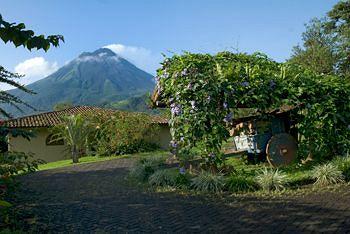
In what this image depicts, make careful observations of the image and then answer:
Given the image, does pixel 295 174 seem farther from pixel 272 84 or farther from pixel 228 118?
pixel 272 84

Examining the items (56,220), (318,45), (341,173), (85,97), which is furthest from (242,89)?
(85,97)

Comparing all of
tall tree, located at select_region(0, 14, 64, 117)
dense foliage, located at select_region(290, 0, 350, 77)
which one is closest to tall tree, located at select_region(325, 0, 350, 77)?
dense foliage, located at select_region(290, 0, 350, 77)

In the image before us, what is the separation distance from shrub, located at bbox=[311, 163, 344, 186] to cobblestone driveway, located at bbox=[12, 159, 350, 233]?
0.48 meters

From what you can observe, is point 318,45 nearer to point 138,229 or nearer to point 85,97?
point 138,229

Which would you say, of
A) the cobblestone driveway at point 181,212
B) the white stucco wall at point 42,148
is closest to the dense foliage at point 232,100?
the cobblestone driveway at point 181,212

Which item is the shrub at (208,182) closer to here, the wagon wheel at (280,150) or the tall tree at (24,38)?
the wagon wheel at (280,150)

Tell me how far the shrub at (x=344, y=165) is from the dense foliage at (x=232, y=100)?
0.55 metres

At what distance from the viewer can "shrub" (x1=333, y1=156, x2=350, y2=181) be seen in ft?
26.6

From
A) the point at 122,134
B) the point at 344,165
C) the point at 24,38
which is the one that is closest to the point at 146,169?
the point at 344,165

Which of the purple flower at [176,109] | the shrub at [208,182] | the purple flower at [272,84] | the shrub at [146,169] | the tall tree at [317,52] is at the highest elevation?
the tall tree at [317,52]

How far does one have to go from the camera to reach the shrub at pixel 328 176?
7.82m

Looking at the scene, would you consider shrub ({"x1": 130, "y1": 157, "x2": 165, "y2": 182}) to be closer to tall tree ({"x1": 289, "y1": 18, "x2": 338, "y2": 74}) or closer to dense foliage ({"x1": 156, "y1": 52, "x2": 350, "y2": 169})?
dense foliage ({"x1": 156, "y1": 52, "x2": 350, "y2": 169})

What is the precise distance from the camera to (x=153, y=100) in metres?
11.2

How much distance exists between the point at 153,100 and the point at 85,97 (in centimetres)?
18564
